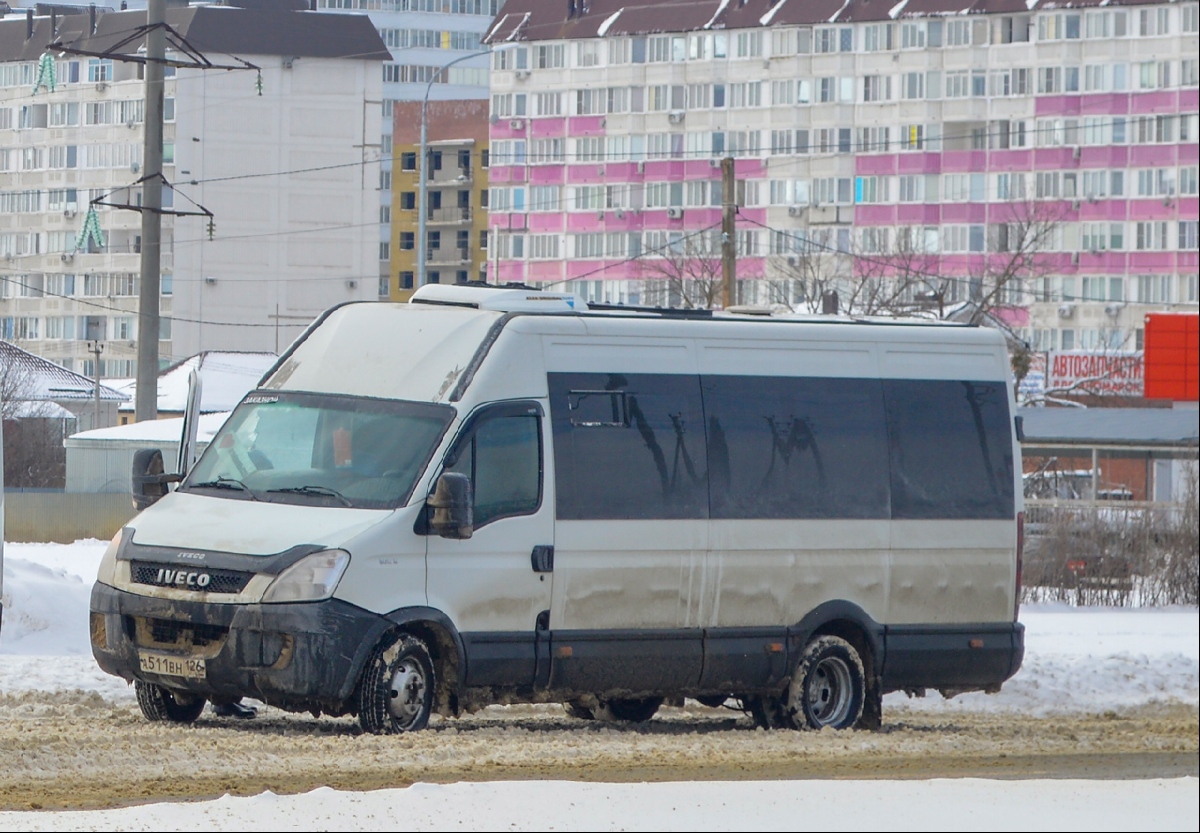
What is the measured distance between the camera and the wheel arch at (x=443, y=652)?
11.8 meters

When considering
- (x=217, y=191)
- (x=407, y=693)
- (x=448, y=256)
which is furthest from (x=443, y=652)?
(x=448, y=256)

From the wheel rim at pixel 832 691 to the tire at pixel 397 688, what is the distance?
2.96m

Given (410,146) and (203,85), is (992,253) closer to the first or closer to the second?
(410,146)

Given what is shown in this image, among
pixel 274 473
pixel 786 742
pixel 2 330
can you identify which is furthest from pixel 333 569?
pixel 2 330

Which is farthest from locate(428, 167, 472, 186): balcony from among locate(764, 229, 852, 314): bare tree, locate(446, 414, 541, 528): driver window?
locate(764, 229, 852, 314): bare tree

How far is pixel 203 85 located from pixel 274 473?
9473 mm

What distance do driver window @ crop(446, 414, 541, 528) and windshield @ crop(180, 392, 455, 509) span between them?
241mm

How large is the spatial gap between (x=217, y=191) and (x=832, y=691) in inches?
398

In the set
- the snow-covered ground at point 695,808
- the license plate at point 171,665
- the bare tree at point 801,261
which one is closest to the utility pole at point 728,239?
→ the license plate at point 171,665

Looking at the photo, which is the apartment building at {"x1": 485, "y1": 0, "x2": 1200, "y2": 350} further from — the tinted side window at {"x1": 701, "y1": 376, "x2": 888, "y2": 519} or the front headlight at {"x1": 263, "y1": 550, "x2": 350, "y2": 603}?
the front headlight at {"x1": 263, "y1": 550, "x2": 350, "y2": 603}

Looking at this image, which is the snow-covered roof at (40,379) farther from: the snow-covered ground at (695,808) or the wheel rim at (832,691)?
the snow-covered ground at (695,808)

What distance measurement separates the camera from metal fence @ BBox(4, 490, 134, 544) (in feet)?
69.1

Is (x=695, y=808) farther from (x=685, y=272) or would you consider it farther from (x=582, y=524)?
(x=685, y=272)

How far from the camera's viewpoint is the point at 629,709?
1409 centimetres
